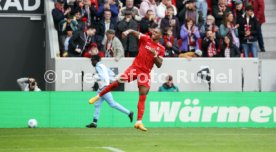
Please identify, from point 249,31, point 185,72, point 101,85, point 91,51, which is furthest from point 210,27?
point 101,85

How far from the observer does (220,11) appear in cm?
3284

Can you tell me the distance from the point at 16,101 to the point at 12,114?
0.40 metres

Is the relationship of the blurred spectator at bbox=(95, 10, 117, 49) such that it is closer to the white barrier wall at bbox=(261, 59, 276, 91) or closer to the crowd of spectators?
the crowd of spectators

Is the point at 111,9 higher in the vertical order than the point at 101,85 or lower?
higher

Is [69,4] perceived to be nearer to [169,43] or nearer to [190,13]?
[169,43]

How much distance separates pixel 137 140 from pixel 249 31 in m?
12.5

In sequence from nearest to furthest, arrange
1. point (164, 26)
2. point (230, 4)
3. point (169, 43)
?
point (169, 43) < point (164, 26) < point (230, 4)

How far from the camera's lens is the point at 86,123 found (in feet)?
92.0

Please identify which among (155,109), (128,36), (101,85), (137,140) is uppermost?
(128,36)

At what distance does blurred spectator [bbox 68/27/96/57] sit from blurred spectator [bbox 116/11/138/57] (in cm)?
96

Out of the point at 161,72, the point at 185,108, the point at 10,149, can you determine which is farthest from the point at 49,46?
the point at 10,149

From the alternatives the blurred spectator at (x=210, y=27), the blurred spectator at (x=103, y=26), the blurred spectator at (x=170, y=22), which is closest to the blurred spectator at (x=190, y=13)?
the blurred spectator at (x=210, y=27)

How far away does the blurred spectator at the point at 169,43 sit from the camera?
102ft

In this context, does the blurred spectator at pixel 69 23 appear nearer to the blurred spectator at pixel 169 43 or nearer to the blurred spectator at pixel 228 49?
the blurred spectator at pixel 169 43
